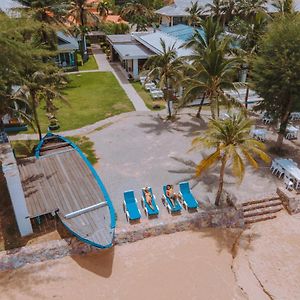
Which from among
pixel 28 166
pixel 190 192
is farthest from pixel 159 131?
pixel 28 166

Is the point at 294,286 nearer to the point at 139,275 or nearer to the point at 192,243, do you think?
the point at 192,243

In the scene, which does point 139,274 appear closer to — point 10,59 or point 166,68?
point 10,59

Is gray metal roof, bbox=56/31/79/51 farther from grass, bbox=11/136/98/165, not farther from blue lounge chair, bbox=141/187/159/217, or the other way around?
blue lounge chair, bbox=141/187/159/217

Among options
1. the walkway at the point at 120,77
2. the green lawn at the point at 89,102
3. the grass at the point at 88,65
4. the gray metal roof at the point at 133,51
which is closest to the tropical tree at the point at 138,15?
the walkway at the point at 120,77

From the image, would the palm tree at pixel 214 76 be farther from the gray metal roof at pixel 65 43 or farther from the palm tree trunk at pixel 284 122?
the gray metal roof at pixel 65 43

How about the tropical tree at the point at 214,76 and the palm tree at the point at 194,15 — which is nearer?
the tropical tree at the point at 214,76

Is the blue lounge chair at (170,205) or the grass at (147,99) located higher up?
the blue lounge chair at (170,205)
